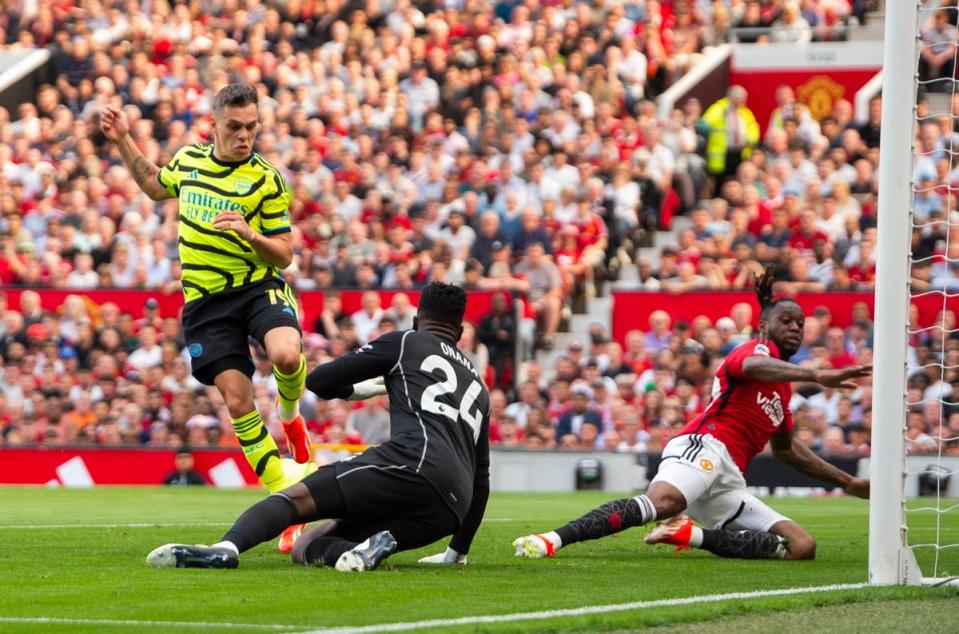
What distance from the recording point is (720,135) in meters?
25.4

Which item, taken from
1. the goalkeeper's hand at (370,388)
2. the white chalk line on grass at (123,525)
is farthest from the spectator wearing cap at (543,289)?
the goalkeeper's hand at (370,388)

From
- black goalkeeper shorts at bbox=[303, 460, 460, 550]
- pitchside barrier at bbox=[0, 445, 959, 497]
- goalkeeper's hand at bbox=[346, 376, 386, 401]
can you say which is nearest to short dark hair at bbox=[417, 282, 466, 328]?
goalkeeper's hand at bbox=[346, 376, 386, 401]

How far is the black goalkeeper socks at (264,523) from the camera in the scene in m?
8.53

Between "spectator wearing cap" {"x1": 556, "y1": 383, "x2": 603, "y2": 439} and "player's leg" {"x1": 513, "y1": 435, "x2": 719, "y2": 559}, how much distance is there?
10594 millimetres

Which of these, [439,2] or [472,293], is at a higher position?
[439,2]

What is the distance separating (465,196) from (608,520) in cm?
1486

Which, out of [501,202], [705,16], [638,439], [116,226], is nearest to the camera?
[638,439]

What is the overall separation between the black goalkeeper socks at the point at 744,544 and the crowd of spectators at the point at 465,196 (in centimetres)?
898

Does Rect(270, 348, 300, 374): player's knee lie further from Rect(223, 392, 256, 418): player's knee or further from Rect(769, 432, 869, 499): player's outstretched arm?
Rect(769, 432, 869, 499): player's outstretched arm

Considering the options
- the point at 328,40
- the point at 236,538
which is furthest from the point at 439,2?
the point at 236,538

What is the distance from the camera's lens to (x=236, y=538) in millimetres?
8555

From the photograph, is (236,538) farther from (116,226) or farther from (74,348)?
(116,226)

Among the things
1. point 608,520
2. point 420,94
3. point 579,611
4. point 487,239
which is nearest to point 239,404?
point 608,520

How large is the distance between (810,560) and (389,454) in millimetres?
2845
